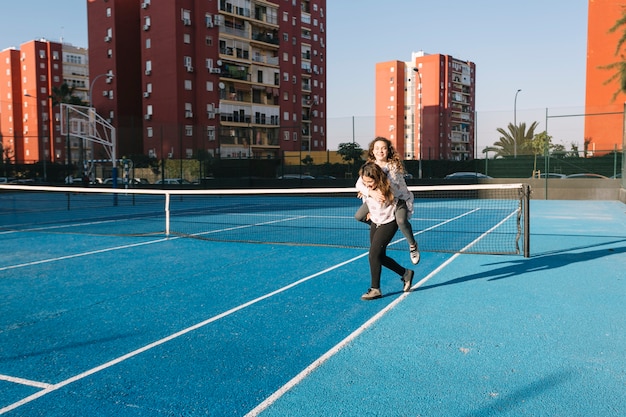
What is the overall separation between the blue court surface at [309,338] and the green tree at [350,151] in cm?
2210

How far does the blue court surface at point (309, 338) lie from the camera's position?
10.9 ft

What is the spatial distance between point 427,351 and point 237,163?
27966mm

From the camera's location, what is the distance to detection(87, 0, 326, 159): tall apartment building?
53062 millimetres

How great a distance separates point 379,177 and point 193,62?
5195 centimetres

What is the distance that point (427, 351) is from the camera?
4.20 m

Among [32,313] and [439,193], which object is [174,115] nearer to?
[439,193]

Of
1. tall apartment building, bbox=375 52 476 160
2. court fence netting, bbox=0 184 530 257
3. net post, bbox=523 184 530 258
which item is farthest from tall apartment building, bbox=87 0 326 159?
net post, bbox=523 184 530 258

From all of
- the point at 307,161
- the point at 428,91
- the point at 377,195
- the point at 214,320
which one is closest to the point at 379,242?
the point at 377,195

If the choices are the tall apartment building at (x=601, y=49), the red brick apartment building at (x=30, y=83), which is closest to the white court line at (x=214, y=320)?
the tall apartment building at (x=601, y=49)

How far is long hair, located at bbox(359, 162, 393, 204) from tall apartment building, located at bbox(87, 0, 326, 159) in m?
42.7

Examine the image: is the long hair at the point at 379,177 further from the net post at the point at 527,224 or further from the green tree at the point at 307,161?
the green tree at the point at 307,161

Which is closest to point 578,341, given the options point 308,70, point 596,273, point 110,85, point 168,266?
point 596,273

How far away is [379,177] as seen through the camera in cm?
540

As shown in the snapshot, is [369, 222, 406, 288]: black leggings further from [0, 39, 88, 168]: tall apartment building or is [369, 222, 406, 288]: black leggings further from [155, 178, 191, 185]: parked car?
[0, 39, 88, 168]: tall apartment building
